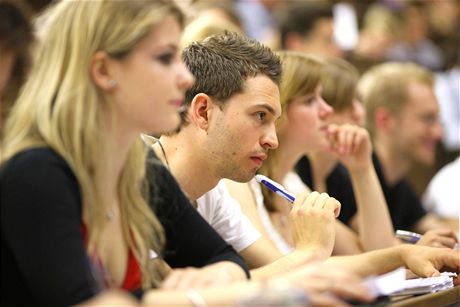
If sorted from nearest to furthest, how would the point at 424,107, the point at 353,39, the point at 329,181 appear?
the point at 329,181, the point at 424,107, the point at 353,39

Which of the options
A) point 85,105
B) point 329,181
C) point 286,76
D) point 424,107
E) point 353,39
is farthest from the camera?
point 353,39

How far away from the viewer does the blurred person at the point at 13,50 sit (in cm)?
216

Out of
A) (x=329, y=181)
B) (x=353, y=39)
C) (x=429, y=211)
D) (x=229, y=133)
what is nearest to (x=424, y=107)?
(x=429, y=211)

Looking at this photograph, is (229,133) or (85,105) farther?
(229,133)

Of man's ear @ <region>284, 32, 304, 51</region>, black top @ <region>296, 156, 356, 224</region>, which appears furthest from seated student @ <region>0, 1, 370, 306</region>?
man's ear @ <region>284, 32, 304, 51</region>

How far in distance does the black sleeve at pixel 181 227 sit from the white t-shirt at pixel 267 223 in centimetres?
87

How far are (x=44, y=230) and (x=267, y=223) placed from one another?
139cm

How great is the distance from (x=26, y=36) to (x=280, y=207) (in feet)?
3.51

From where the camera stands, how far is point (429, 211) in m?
4.27

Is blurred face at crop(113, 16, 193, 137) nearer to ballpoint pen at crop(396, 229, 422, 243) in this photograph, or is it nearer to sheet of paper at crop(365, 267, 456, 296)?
sheet of paper at crop(365, 267, 456, 296)

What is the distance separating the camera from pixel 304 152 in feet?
9.84

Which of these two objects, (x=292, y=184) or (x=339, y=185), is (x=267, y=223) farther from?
(x=339, y=185)

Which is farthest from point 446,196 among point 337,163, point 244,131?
point 244,131

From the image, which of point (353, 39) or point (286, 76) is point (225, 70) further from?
point (353, 39)
